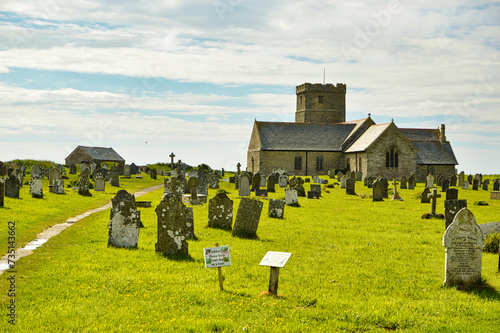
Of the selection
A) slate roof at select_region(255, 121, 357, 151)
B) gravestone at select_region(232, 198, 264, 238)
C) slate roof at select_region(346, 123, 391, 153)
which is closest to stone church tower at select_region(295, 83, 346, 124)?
slate roof at select_region(255, 121, 357, 151)

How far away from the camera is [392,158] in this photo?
175ft

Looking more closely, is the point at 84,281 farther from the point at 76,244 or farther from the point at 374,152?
the point at 374,152

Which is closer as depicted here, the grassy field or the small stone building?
the grassy field

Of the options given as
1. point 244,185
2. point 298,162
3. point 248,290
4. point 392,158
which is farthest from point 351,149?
point 248,290

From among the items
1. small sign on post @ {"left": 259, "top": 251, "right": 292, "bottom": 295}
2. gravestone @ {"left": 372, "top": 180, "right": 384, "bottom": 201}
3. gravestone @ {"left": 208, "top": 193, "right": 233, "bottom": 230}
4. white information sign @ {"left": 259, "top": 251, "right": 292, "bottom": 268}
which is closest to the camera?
white information sign @ {"left": 259, "top": 251, "right": 292, "bottom": 268}

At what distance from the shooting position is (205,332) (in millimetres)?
6184

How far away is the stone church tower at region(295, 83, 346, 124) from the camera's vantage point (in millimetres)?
70438

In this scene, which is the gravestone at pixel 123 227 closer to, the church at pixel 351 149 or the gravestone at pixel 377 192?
the gravestone at pixel 377 192

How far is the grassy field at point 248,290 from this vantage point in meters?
6.61

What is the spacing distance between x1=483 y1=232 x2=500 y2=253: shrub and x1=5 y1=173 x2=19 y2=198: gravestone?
19.4 m

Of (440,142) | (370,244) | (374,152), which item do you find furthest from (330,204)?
(440,142)

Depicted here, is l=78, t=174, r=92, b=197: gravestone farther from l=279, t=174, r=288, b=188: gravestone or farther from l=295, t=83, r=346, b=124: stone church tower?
l=295, t=83, r=346, b=124: stone church tower

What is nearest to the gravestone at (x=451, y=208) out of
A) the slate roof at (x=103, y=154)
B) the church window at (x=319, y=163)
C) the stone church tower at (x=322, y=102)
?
the church window at (x=319, y=163)

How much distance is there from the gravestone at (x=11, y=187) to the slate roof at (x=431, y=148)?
151ft
